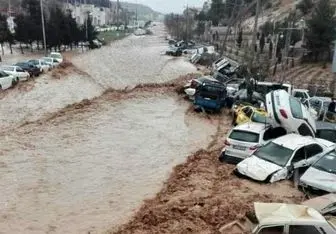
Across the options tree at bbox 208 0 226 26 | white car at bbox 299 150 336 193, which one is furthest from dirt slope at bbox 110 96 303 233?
tree at bbox 208 0 226 26

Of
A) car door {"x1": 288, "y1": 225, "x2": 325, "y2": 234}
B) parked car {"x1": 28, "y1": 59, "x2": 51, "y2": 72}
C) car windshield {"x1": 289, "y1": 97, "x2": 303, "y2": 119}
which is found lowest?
parked car {"x1": 28, "y1": 59, "x2": 51, "y2": 72}

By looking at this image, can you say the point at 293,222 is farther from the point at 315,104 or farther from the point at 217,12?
A: the point at 217,12

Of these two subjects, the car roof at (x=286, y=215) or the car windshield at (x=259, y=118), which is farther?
the car windshield at (x=259, y=118)

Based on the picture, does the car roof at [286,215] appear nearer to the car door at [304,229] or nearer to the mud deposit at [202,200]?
the car door at [304,229]

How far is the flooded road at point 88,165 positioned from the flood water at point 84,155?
3cm

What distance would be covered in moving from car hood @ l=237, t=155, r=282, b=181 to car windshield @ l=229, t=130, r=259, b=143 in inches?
62.5

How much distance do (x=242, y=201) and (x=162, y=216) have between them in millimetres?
2269

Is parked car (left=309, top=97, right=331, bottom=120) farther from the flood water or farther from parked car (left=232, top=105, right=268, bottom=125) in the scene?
the flood water

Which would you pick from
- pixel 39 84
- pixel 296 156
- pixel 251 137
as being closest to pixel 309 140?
pixel 296 156

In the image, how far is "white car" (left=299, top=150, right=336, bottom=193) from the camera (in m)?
12.6

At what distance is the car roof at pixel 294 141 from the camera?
14.4 metres

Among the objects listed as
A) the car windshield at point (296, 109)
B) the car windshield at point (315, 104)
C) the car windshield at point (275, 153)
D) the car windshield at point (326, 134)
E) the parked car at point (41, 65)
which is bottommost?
the parked car at point (41, 65)

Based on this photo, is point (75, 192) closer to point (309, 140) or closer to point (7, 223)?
point (7, 223)

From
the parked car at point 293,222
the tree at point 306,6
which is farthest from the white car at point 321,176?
the tree at point 306,6
